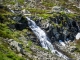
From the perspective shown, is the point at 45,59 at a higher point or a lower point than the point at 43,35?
higher

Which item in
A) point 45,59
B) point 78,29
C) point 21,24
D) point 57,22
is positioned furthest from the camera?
point 78,29

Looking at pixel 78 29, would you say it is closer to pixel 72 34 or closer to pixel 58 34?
pixel 72 34

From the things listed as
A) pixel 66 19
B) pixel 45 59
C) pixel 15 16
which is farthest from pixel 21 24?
pixel 45 59

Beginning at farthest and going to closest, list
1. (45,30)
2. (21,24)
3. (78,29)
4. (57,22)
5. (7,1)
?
(7,1) < (78,29) < (57,22) < (45,30) < (21,24)

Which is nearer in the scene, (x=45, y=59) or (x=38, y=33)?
→ (x=45, y=59)

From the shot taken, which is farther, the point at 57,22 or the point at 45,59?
the point at 57,22

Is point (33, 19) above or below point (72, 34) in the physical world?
above

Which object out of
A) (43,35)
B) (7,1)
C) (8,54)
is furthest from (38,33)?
(7,1)

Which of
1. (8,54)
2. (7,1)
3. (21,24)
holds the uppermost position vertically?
(8,54)

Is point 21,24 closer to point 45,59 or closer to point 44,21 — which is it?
point 44,21
